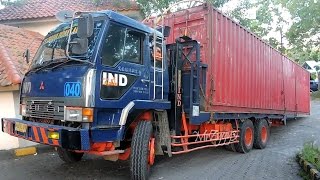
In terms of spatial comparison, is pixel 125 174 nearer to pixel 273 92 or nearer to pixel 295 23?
pixel 273 92

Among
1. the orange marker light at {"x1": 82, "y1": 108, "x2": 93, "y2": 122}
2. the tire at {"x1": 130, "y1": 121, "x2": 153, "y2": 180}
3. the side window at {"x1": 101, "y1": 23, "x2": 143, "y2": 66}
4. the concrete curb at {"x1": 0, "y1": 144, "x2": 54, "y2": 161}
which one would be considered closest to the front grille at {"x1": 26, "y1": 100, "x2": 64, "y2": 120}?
the orange marker light at {"x1": 82, "y1": 108, "x2": 93, "y2": 122}

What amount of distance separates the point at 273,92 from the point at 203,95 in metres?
4.57

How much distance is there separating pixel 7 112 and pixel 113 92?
476 centimetres

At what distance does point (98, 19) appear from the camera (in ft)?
16.9

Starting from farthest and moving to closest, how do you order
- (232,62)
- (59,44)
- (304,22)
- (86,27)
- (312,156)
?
1. (304,22)
2. (232,62)
3. (312,156)
4. (59,44)
5. (86,27)

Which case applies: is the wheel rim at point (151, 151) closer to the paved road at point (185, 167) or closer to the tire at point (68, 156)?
the paved road at point (185, 167)

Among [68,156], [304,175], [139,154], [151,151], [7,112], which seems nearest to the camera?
[139,154]

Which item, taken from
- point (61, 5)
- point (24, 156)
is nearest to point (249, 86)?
point (24, 156)

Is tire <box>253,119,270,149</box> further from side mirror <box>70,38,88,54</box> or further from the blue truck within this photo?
side mirror <box>70,38,88,54</box>

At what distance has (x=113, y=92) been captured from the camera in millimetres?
5004

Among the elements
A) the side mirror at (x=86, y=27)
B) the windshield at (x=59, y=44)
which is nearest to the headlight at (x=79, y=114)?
the windshield at (x=59, y=44)

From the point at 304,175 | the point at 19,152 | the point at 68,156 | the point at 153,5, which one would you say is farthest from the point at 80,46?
the point at 153,5

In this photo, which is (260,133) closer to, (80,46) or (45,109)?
(45,109)

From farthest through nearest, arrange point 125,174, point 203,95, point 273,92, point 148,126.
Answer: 1. point 273,92
2. point 203,95
3. point 125,174
4. point 148,126
